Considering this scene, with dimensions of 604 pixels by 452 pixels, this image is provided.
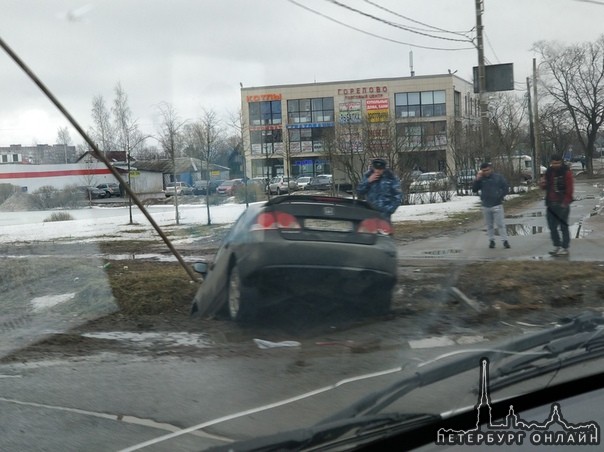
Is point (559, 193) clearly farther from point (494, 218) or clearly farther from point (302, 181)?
point (302, 181)

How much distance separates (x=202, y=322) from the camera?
7.88 metres

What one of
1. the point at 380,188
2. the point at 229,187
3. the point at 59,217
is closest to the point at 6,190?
the point at 59,217

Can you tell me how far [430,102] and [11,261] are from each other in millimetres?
8735

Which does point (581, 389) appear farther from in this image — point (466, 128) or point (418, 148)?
point (466, 128)

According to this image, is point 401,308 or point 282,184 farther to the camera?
point 282,184

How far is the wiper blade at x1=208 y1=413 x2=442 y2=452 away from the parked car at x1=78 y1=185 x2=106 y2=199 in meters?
28.0

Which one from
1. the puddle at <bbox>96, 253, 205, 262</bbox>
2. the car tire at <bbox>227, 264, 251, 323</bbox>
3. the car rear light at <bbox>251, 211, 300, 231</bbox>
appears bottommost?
the puddle at <bbox>96, 253, 205, 262</bbox>

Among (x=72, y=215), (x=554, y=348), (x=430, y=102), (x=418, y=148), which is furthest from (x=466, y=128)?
(x=72, y=215)

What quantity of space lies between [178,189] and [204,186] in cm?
364

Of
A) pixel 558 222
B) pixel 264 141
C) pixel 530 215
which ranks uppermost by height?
pixel 264 141

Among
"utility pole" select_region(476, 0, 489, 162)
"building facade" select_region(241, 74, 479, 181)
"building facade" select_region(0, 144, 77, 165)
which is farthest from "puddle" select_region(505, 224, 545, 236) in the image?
"building facade" select_region(0, 144, 77, 165)

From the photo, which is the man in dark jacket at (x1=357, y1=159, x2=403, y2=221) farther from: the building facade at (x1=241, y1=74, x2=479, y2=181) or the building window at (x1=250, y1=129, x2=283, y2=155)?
the building window at (x1=250, y1=129, x2=283, y2=155)

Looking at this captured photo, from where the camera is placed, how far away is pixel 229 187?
16.1m

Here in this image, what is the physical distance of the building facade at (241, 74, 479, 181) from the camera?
12.8 m
